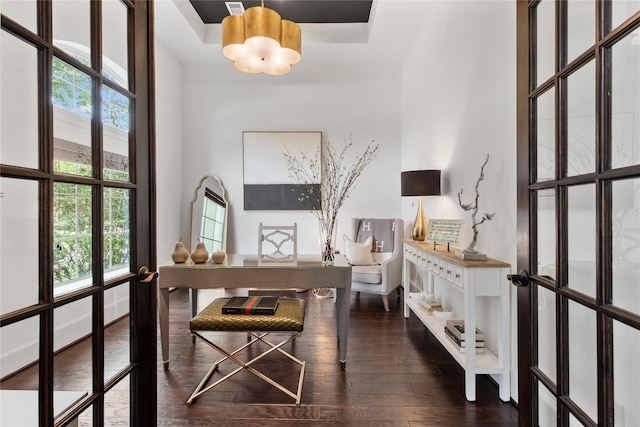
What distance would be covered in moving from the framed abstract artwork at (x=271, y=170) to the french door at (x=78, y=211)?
357cm

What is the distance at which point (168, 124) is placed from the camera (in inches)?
179

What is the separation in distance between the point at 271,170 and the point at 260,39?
2659 millimetres

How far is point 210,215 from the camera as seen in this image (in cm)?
490

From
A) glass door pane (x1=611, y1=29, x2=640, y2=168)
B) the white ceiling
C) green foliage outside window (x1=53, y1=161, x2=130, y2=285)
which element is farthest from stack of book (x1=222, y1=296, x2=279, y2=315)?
the white ceiling

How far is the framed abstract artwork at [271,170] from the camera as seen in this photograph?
16.0 feet

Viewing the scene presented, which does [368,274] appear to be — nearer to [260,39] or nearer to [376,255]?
[376,255]

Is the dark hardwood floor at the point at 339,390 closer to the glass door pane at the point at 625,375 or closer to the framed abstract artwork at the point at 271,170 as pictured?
the glass door pane at the point at 625,375

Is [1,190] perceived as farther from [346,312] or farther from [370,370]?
[370,370]

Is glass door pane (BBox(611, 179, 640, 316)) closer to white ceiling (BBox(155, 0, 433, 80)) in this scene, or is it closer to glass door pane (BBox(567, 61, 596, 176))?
glass door pane (BBox(567, 61, 596, 176))

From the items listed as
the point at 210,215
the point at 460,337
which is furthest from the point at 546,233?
the point at 210,215

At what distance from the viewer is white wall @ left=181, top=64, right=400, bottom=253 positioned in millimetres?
4910

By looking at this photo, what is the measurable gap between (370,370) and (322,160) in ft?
10.7

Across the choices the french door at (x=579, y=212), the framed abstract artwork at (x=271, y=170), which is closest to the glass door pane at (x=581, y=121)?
the french door at (x=579, y=212)

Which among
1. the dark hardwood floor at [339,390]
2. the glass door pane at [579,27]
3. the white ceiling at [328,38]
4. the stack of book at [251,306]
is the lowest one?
the dark hardwood floor at [339,390]
